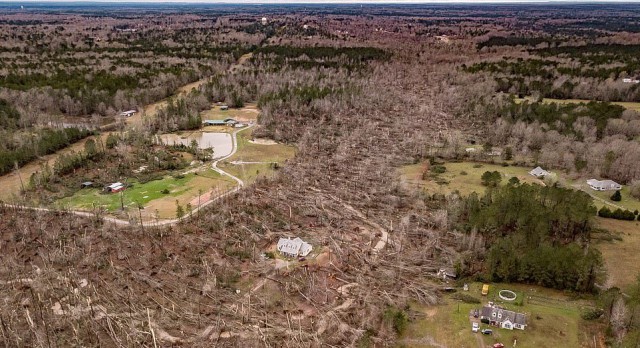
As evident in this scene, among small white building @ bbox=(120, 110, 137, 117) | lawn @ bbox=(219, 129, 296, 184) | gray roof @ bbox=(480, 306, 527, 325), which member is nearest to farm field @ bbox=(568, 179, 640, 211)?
gray roof @ bbox=(480, 306, 527, 325)

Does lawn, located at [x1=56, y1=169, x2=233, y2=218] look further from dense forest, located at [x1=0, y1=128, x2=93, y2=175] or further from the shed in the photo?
the shed

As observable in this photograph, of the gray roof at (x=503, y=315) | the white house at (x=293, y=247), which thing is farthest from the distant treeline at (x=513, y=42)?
the gray roof at (x=503, y=315)

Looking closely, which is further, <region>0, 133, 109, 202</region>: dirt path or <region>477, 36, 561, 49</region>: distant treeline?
<region>477, 36, 561, 49</region>: distant treeline

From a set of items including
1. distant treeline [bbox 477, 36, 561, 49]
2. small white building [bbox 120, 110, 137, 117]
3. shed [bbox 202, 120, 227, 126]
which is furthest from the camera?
distant treeline [bbox 477, 36, 561, 49]

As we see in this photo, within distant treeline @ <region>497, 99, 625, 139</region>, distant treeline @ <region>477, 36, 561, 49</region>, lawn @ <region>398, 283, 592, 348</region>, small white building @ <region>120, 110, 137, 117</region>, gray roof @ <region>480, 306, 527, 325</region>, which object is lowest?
lawn @ <region>398, 283, 592, 348</region>

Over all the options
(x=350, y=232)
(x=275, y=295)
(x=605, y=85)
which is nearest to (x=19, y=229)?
(x=275, y=295)

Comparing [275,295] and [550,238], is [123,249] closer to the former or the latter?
[275,295]

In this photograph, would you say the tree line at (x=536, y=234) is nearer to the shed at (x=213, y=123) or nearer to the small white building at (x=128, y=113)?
the shed at (x=213, y=123)
